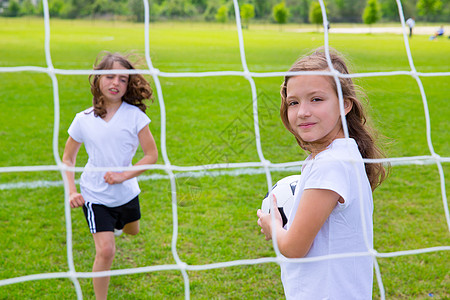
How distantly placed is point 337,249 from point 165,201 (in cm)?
261

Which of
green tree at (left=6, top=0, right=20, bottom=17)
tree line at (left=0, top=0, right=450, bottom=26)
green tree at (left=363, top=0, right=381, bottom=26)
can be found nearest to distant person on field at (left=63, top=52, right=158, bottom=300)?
tree line at (left=0, top=0, right=450, bottom=26)

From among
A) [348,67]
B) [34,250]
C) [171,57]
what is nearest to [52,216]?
[34,250]

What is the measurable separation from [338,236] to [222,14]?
43136 millimetres

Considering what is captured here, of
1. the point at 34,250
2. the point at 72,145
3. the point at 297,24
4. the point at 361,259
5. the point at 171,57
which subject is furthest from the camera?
the point at 297,24

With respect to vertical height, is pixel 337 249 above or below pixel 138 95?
below

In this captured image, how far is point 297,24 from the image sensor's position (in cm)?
4684

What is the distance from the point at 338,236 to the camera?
1428 millimetres

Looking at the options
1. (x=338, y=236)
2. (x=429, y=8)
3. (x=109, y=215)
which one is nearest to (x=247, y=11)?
(x=429, y=8)

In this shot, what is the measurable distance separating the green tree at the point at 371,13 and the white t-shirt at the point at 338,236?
136 ft

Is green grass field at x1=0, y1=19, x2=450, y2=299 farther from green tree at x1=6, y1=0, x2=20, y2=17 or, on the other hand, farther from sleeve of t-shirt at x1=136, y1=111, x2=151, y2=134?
green tree at x1=6, y1=0, x2=20, y2=17

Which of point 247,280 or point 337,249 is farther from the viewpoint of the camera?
point 247,280

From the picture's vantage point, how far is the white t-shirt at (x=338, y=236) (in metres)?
1.35

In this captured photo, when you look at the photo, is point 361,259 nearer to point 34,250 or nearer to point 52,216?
point 34,250

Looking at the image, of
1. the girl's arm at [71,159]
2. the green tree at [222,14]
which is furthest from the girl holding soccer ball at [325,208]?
the green tree at [222,14]
